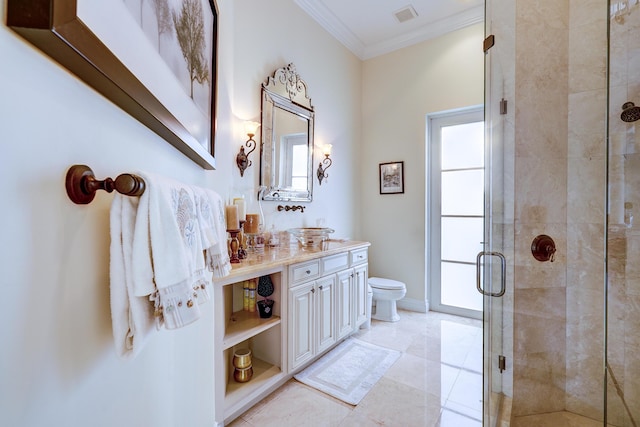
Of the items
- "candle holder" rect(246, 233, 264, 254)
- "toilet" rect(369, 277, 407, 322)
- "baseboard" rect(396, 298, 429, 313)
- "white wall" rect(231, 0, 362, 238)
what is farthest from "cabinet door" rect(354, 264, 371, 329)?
"candle holder" rect(246, 233, 264, 254)

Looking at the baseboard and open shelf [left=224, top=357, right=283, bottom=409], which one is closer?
open shelf [left=224, top=357, right=283, bottom=409]

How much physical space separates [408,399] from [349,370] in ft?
1.59

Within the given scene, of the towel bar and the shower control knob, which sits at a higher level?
the towel bar

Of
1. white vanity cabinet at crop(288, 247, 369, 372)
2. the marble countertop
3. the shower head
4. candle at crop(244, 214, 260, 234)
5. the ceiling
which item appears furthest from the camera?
the ceiling

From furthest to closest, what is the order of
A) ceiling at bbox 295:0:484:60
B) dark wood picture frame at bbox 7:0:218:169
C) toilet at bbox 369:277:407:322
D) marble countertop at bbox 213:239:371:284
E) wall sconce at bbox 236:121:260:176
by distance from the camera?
toilet at bbox 369:277:407:322 → ceiling at bbox 295:0:484:60 → wall sconce at bbox 236:121:260:176 → marble countertop at bbox 213:239:371:284 → dark wood picture frame at bbox 7:0:218:169

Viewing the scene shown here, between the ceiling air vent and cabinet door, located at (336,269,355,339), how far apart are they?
9.42 feet

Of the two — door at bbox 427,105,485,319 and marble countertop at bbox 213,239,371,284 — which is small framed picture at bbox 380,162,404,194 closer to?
door at bbox 427,105,485,319

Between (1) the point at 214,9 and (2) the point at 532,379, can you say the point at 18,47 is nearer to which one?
(1) the point at 214,9

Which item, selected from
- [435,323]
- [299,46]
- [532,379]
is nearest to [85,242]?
[532,379]

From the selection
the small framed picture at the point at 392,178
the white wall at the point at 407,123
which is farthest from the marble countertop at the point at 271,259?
the small framed picture at the point at 392,178

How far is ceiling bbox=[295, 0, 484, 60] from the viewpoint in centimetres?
292

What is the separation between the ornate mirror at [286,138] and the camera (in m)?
2.50

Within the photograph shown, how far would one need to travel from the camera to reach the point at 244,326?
181cm

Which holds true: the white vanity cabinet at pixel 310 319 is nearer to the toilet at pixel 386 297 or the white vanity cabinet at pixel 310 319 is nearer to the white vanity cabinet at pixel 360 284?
the white vanity cabinet at pixel 360 284
